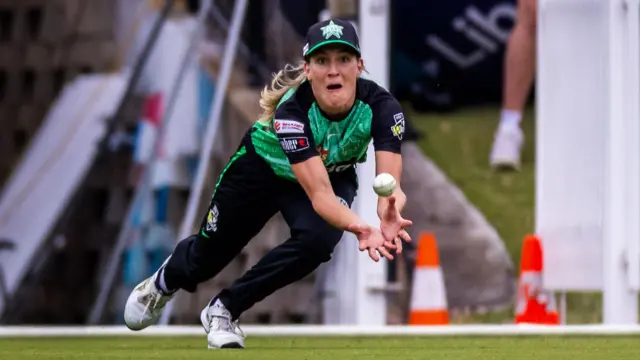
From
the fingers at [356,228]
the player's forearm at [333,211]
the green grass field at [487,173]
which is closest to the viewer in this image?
the fingers at [356,228]

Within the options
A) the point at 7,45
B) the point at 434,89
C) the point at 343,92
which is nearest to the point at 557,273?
the point at 434,89

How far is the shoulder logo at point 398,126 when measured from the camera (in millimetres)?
6137

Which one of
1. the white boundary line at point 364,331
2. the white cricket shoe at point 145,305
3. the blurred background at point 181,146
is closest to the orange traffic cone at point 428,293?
the blurred background at point 181,146

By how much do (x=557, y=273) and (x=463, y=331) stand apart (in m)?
1.22

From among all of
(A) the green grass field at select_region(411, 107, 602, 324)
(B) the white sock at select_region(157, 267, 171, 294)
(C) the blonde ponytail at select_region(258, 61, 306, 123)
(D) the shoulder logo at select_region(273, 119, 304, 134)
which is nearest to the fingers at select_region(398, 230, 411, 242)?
(D) the shoulder logo at select_region(273, 119, 304, 134)

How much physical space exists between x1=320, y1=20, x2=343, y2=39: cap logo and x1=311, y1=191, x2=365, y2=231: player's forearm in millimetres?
568

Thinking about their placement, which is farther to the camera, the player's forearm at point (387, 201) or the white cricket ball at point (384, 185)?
the player's forearm at point (387, 201)

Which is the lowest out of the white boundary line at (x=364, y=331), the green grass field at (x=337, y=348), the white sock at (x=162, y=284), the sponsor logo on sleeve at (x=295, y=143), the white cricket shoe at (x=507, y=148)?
the green grass field at (x=337, y=348)

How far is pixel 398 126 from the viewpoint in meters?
6.17

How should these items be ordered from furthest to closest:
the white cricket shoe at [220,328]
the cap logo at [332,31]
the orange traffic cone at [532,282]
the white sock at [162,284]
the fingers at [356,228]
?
the orange traffic cone at [532,282]
the white sock at [162,284]
the white cricket shoe at [220,328]
the cap logo at [332,31]
the fingers at [356,228]

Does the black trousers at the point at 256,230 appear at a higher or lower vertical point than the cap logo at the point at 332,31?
lower

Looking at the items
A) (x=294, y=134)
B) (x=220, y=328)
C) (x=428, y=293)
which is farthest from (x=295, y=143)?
(x=428, y=293)

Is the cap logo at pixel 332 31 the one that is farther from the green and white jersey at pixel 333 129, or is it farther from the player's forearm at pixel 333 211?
the player's forearm at pixel 333 211

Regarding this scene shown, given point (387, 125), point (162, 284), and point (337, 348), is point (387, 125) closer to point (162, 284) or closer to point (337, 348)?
point (337, 348)
